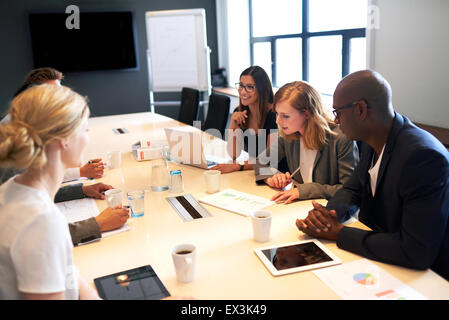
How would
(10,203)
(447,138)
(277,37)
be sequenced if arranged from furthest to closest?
(277,37) → (447,138) → (10,203)

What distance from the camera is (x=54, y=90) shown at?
985 mm

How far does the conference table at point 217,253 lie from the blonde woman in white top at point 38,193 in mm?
338

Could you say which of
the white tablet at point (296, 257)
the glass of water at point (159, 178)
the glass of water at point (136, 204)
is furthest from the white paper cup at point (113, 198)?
the white tablet at point (296, 257)

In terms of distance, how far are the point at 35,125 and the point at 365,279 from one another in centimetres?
98

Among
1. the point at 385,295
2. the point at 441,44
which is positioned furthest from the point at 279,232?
the point at 441,44

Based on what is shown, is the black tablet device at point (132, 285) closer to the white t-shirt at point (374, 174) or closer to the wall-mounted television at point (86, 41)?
the white t-shirt at point (374, 174)

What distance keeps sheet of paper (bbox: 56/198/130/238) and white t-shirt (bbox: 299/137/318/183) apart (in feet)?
3.49

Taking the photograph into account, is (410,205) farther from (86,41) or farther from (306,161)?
(86,41)

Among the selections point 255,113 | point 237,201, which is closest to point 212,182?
point 237,201

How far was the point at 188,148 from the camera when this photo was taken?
2.46 metres

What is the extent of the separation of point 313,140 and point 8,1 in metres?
5.35

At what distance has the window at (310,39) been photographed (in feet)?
13.9

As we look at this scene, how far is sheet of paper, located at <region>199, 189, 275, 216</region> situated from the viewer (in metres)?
1.77

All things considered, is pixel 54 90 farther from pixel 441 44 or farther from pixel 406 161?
pixel 441 44
